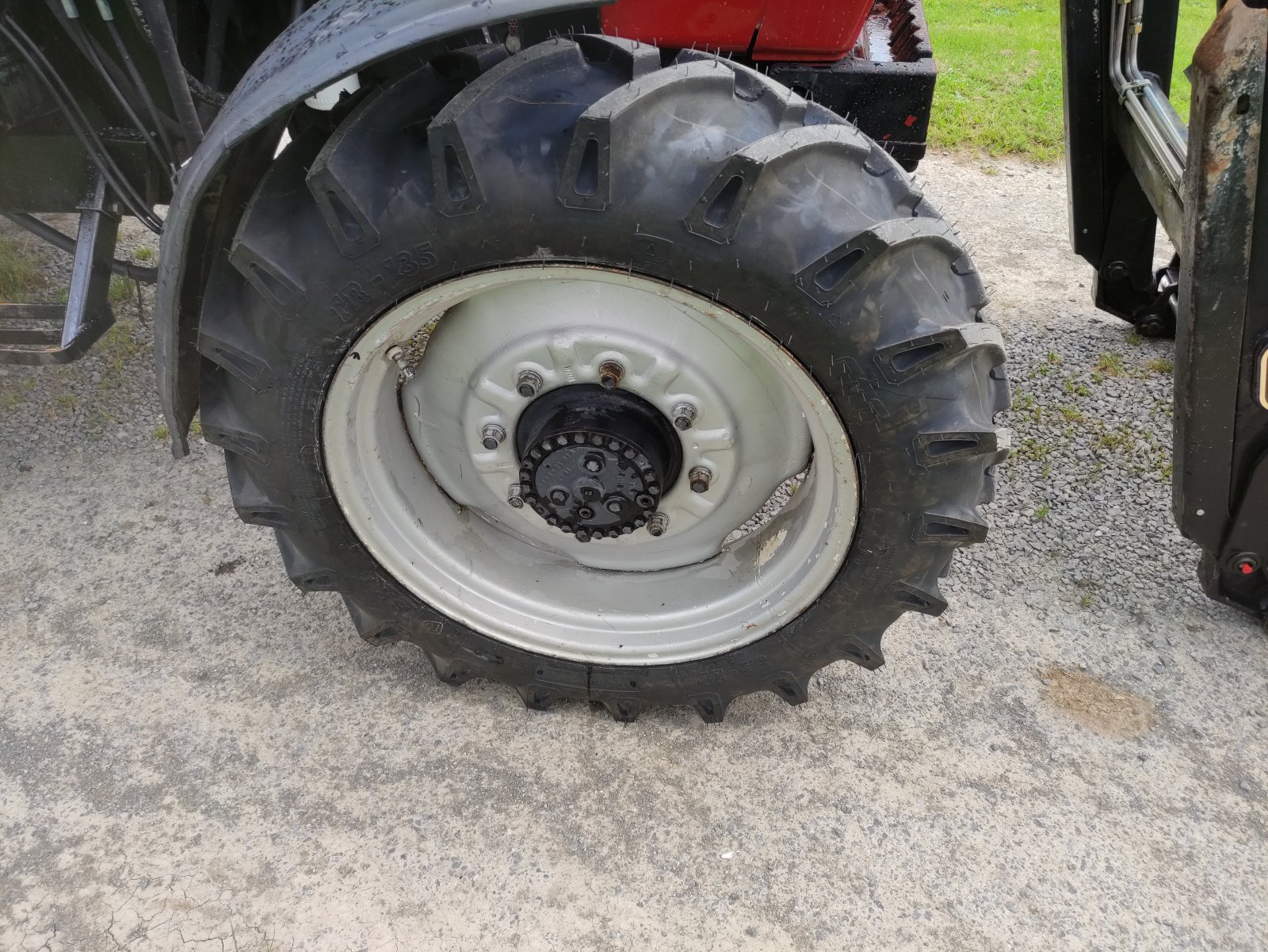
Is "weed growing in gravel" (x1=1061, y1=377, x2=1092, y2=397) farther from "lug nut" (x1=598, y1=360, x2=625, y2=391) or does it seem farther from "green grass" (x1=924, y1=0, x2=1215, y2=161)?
"green grass" (x1=924, y1=0, x2=1215, y2=161)

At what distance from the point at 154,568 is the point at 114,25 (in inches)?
51.8

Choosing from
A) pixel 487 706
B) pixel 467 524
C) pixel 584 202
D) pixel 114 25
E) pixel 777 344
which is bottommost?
pixel 487 706

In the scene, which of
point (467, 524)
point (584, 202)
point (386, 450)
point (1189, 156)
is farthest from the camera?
point (467, 524)

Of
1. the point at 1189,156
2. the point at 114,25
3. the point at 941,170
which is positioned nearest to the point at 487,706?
the point at 114,25

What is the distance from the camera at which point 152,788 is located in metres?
1.93

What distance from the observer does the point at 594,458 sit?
5.63ft

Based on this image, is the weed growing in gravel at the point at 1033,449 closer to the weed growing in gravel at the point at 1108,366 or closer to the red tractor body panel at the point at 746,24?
the weed growing in gravel at the point at 1108,366

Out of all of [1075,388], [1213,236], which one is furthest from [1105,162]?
[1213,236]

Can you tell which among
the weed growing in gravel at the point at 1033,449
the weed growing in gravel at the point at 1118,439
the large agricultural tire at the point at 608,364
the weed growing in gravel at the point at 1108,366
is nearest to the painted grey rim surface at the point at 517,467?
the large agricultural tire at the point at 608,364

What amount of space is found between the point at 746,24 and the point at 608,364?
91cm

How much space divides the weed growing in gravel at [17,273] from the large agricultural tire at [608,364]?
2302mm

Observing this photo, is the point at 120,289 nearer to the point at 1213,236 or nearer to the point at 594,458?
the point at 594,458

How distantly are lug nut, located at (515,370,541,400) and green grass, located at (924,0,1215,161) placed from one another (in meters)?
4.09

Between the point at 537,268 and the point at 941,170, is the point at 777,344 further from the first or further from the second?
the point at 941,170
